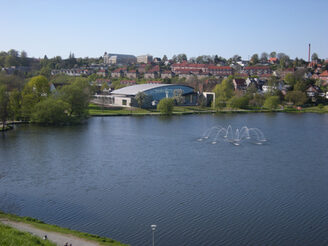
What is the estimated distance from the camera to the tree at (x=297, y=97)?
3912 centimetres

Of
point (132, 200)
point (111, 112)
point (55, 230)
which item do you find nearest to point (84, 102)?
point (111, 112)

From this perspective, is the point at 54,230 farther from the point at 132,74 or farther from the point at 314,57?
the point at 314,57

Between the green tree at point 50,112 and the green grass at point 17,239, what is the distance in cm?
1847

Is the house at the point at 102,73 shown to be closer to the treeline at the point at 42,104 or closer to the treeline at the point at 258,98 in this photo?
the treeline at the point at 258,98

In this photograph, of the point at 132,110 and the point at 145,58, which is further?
the point at 145,58

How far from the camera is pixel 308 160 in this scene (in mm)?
14938

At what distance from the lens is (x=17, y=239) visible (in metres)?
6.58

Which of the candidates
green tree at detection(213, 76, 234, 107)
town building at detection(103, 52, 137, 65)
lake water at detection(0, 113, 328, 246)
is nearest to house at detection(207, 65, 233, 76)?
green tree at detection(213, 76, 234, 107)

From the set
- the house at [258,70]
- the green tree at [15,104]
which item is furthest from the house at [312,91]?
the green tree at [15,104]

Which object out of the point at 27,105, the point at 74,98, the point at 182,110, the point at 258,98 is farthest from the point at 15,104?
the point at 258,98

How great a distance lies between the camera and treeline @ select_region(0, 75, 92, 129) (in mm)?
24438

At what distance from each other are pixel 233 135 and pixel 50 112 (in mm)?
12609

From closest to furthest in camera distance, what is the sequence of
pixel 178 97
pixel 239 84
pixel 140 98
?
pixel 140 98 → pixel 178 97 → pixel 239 84

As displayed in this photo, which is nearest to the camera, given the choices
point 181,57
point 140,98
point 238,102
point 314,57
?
point 140,98
